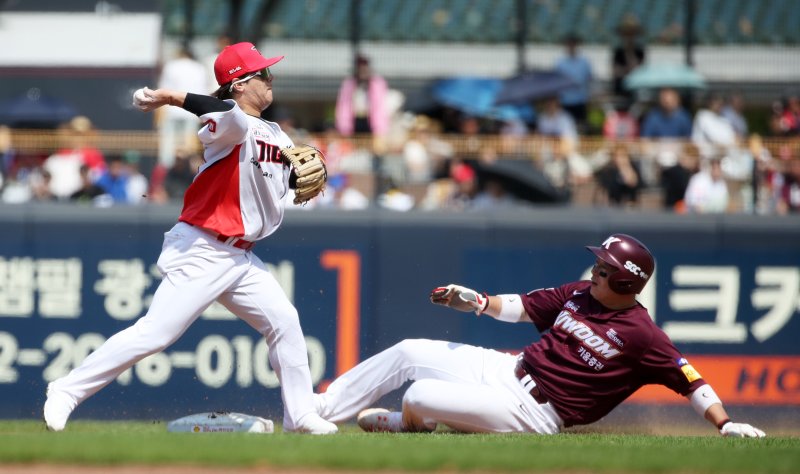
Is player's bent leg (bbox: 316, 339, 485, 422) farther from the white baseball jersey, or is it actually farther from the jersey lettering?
the white baseball jersey

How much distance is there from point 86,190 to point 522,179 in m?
3.91

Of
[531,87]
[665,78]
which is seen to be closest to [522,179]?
[531,87]

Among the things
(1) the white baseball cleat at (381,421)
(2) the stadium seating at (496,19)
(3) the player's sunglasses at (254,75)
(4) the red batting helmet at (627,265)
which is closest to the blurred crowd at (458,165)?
(2) the stadium seating at (496,19)

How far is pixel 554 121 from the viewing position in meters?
13.1

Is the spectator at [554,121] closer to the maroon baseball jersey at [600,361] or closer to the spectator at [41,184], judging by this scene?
the spectator at [41,184]

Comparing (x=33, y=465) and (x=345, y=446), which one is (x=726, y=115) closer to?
(x=345, y=446)

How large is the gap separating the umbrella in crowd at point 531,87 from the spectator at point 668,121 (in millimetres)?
1002

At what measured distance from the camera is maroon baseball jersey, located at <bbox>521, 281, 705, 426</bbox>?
688 cm

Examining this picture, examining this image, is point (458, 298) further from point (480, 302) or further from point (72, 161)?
point (72, 161)

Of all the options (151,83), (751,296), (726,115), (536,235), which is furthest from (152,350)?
(726,115)

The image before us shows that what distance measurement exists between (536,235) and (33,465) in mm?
4754

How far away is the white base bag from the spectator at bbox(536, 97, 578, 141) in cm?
639

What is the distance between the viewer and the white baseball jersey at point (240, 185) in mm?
6762

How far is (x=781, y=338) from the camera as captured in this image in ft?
31.3
